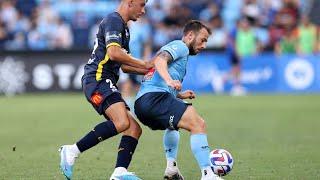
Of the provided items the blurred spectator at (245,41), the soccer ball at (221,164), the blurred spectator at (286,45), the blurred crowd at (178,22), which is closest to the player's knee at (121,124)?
the soccer ball at (221,164)

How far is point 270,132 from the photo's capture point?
574 inches

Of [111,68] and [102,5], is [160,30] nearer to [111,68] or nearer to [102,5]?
[102,5]

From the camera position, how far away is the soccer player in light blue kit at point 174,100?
815 centimetres

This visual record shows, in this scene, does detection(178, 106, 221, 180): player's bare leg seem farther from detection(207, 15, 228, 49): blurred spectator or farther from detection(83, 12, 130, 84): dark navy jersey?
detection(207, 15, 228, 49): blurred spectator

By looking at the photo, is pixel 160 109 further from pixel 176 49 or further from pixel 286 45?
pixel 286 45

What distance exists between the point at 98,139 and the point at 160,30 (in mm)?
18208

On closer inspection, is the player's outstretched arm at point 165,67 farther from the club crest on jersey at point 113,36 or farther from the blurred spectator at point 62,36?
the blurred spectator at point 62,36

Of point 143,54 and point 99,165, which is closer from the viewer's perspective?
point 99,165

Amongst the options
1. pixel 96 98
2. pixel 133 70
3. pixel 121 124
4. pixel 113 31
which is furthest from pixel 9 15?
pixel 121 124

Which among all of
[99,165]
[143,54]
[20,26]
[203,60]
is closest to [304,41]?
[203,60]

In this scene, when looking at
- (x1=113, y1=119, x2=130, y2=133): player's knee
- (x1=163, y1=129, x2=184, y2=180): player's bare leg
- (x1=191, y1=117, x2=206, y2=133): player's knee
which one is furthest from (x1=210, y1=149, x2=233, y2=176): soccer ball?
(x1=113, y1=119, x2=130, y2=133): player's knee

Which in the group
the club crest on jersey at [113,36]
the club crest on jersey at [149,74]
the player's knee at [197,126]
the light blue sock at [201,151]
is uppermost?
the club crest on jersey at [113,36]

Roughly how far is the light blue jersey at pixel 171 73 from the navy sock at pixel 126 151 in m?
0.48

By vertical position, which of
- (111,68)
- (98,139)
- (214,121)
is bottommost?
(214,121)
